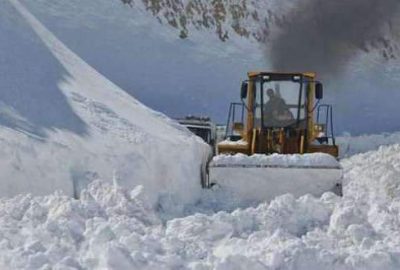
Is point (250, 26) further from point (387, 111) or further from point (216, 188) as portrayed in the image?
point (216, 188)

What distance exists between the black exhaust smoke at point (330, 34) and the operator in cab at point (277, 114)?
14638 mm

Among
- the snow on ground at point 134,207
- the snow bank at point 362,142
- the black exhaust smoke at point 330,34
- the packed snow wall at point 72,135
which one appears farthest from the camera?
the black exhaust smoke at point 330,34

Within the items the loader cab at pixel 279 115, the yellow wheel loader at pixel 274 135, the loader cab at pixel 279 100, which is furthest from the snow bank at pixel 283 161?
the loader cab at pixel 279 100

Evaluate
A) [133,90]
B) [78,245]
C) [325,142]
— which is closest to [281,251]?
[78,245]

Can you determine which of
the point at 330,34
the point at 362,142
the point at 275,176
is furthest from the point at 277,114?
the point at 330,34

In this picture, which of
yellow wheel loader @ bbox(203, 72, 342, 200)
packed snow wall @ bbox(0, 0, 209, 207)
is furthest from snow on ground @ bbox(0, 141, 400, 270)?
yellow wheel loader @ bbox(203, 72, 342, 200)

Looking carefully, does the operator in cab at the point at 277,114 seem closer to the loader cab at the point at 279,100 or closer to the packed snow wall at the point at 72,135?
the loader cab at the point at 279,100

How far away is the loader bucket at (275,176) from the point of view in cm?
1041

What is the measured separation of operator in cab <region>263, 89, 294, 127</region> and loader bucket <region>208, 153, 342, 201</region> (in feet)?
8.83

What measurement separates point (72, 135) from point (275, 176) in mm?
2382

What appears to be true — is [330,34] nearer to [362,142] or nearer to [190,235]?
[362,142]

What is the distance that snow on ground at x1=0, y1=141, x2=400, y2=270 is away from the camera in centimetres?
634

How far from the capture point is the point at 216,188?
10555 mm

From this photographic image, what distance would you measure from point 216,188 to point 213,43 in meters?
18.1
